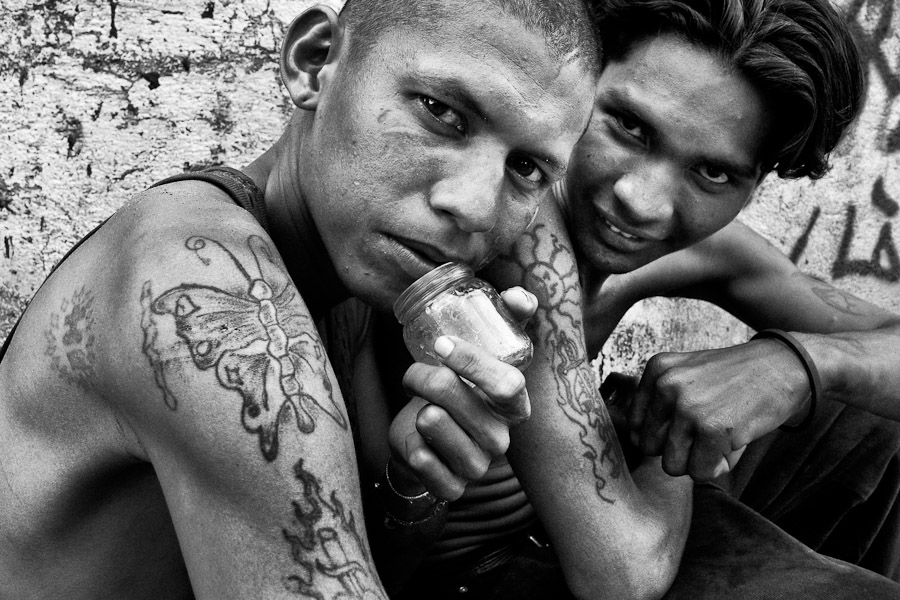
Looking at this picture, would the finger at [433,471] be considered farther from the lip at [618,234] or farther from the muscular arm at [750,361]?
the lip at [618,234]

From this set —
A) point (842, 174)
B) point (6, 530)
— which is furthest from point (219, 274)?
point (842, 174)

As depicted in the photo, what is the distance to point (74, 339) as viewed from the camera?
4.88 ft

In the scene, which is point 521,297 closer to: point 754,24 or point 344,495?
point 344,495

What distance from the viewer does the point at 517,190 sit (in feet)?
5.71

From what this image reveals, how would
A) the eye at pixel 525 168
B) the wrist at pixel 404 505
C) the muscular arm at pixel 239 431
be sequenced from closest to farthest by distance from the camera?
the muscular arm at pixel 239 431 < the eye at pixel 525 168 < the wrist at pixel 404 505

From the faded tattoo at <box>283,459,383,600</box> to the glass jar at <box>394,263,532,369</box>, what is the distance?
0.35 metres

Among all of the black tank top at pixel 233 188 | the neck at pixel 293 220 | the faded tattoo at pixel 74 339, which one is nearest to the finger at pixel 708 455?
the neck at pixel 293 220

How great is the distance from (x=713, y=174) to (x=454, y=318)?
1092mm

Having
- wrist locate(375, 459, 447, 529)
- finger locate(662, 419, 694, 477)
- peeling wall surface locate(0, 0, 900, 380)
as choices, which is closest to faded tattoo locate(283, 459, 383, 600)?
wrist locate(375, 459, 447, 529)

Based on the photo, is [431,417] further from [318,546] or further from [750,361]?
[750,361]

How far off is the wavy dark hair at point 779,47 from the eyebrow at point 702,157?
0.12 m

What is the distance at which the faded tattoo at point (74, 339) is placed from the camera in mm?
1462

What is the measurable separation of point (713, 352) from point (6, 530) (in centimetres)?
165

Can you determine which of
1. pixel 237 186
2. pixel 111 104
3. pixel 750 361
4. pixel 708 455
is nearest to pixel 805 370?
pixel 750 361
